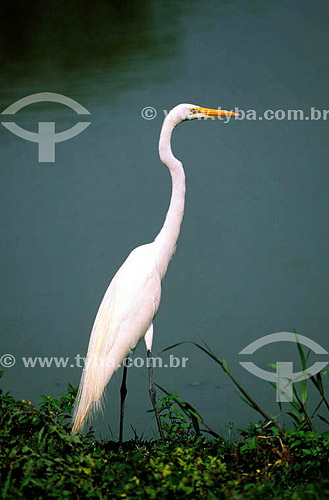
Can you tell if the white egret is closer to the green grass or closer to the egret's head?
the egret's head

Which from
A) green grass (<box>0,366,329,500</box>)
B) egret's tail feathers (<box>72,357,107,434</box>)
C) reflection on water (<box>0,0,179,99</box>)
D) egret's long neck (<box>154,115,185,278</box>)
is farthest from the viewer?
reflection on water (<box>0,0,179,99</box>)

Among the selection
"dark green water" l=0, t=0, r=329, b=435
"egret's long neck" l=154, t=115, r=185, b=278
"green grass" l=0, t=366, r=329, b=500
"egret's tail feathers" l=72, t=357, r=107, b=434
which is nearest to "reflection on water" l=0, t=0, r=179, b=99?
"dark green water" l=0, t=0, r=329, b=435

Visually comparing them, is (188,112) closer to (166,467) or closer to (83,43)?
(166,467)

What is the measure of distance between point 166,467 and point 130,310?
38.6 inches

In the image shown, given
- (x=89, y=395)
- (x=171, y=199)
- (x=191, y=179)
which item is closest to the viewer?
(x=89, y=395)

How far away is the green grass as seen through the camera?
6.38 ft

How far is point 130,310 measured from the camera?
2908mm

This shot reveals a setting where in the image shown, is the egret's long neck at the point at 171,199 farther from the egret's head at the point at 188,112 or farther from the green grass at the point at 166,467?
the green grass at the point at 166,467

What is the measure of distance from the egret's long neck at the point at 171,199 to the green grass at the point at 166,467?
2.22 ft

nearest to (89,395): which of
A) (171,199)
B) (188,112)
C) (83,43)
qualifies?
(171,199)

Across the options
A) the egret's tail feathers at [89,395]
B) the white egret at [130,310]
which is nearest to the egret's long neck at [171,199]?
the white egret at [130,310]

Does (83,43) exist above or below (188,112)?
above

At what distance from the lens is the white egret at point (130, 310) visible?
2.79 metres

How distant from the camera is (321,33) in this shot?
507 centimetres
